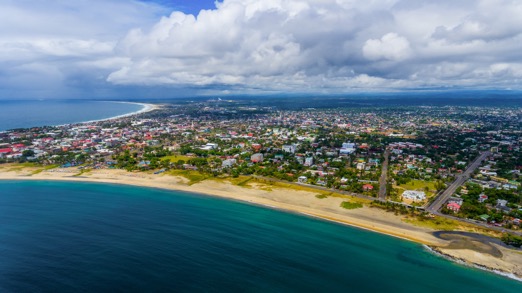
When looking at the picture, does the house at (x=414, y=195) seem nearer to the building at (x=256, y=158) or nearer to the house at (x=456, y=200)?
the house at (x=456, y=200)

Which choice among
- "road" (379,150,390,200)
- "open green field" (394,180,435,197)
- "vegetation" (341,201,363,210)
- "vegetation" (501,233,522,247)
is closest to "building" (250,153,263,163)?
"road" (379,150,390,200)

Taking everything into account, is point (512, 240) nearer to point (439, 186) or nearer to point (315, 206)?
point (439, 186)

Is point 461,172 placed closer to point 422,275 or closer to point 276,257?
point 422,275

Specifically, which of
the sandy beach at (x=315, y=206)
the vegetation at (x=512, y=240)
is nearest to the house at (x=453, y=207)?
the vegetation at (x=512, y=240)

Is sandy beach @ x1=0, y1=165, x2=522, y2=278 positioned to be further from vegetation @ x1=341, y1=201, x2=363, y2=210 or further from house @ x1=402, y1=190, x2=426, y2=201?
house @ x1=402, y1=190, x2=426, y2=201

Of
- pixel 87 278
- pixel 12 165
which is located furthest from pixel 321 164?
pixel 12 165

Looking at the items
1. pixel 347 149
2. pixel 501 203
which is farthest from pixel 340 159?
pixel 501 203
